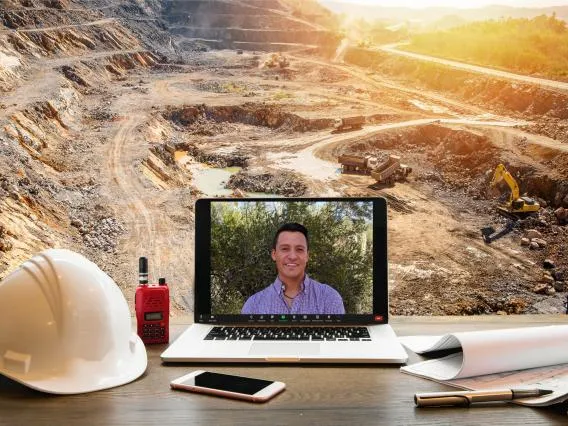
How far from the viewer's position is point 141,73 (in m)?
3.59

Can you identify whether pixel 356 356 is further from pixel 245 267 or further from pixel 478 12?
pixel 478 12

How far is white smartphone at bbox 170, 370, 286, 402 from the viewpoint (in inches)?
52.1

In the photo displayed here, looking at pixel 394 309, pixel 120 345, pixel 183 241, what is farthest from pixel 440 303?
pixel 120 345

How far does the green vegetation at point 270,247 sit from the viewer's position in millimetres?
1863

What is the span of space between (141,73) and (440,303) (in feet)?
6.26

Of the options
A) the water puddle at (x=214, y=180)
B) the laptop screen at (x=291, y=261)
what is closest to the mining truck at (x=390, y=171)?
the water puddle at (x=214, y=180)

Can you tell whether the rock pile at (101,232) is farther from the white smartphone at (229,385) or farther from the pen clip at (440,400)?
the pen clip at (440,400)

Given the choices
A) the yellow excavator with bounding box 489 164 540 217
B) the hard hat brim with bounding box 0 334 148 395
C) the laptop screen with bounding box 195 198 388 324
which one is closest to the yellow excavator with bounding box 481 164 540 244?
the yellow excavator with bounding box 489 164 540 217

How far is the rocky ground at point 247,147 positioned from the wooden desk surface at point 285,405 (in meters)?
1.65

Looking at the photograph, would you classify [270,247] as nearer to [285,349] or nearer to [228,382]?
[285,349]

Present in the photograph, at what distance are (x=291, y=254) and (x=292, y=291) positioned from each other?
0.35 feet

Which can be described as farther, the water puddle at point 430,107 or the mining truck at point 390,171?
the water puddle at point 430,107

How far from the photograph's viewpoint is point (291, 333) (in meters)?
1.76

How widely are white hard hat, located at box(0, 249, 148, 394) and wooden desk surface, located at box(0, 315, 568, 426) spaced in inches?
1.6
